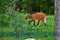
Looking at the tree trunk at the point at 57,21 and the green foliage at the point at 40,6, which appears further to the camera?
the green foliage at the point at 40,6

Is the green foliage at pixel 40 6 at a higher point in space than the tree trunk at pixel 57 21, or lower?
lower

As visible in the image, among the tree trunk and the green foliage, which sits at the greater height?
the tree trunk

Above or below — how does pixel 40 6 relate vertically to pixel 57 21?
below

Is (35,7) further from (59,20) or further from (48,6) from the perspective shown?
(59,20)

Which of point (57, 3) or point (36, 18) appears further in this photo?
point (36, 18)

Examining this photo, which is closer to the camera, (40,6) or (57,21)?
(57,21)

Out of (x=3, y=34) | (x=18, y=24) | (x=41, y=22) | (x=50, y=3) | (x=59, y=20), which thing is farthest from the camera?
(x=50, y=3)

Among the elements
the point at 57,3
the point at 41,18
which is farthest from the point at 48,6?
the point at 57,3

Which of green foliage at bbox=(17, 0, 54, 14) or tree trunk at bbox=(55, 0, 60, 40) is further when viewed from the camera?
green foliage at bbox=(17, 0, 54, 14)

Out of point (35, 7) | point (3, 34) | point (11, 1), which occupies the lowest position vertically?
point (35, 7)

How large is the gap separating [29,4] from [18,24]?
15.0m

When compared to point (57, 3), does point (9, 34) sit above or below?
below

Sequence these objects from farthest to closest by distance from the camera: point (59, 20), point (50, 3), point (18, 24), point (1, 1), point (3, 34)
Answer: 1. point (50, 3)
2. point (1, 1)
3. point (3, 34)
4. point (18, 24)
5. point (59, 20)

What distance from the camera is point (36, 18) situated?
11.4 m
